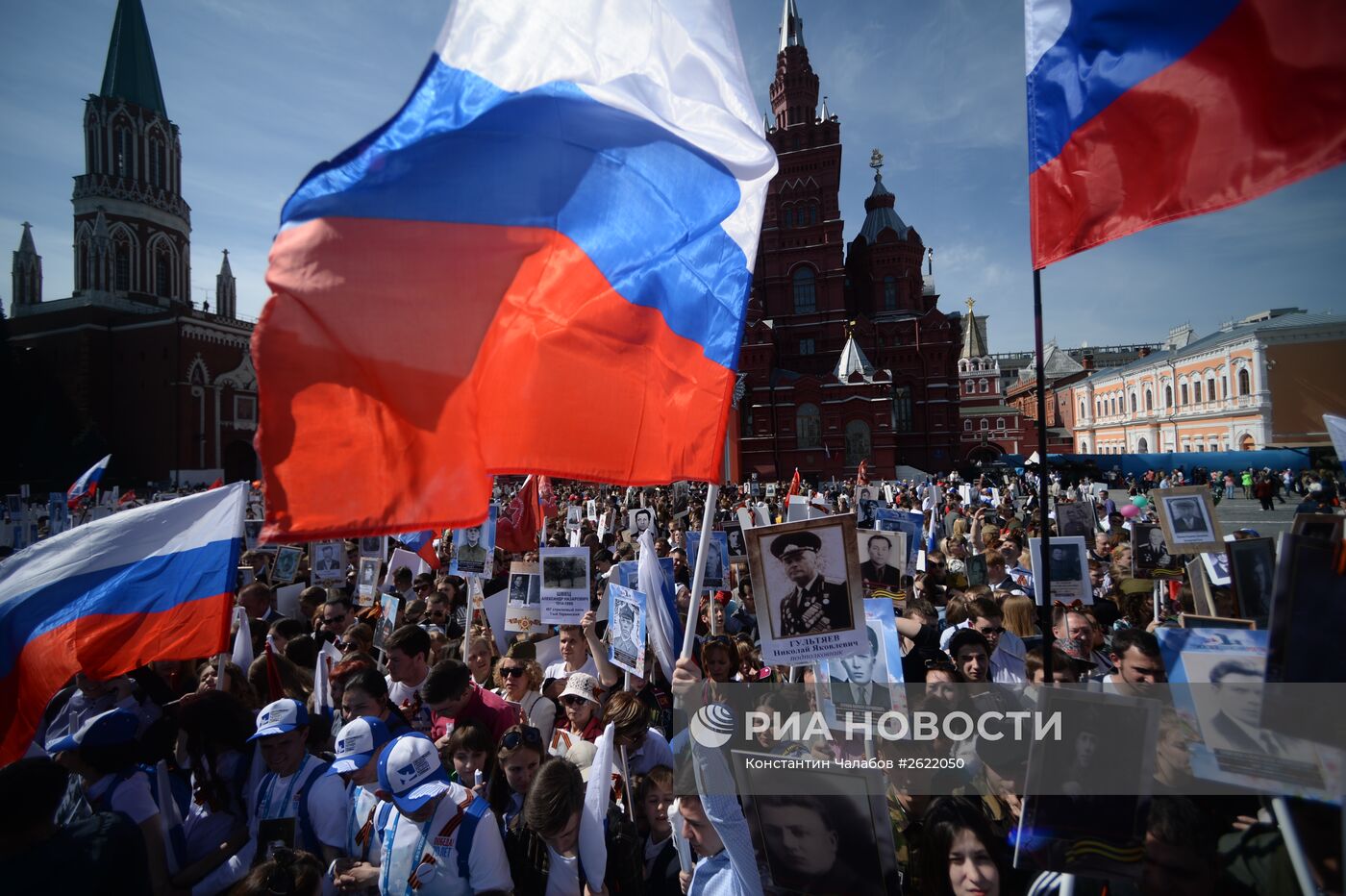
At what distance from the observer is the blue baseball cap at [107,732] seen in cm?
320

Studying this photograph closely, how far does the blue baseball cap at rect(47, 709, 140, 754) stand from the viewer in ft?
10.5

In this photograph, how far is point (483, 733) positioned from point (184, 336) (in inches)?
1998

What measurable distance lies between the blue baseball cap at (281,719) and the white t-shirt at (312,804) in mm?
242

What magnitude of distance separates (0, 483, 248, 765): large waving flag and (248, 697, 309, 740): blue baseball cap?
34.5 inches

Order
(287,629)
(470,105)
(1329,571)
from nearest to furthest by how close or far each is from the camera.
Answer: (1329,571) → (470,105) → (287,629)

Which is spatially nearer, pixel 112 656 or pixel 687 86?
pixel 687 86

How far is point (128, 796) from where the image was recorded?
315 centimetres

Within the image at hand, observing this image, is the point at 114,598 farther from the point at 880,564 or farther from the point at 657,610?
the point at 880,564

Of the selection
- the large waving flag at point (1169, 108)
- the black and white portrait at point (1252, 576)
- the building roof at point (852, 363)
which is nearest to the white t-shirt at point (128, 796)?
the large waving flag at point (1169, 108)

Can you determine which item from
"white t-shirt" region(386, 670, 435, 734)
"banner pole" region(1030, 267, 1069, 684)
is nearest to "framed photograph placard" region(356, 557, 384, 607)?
"white t-shirt" region(386, 670, 435, 734)

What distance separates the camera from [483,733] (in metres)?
3.66

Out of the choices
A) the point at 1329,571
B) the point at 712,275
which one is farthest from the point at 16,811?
the point at 1329,571

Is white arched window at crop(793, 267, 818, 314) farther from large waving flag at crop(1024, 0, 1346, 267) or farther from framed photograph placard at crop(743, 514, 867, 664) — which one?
framed photograph placard at crop(743, 514, 867, 664)

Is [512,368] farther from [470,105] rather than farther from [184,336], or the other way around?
[184,336]
